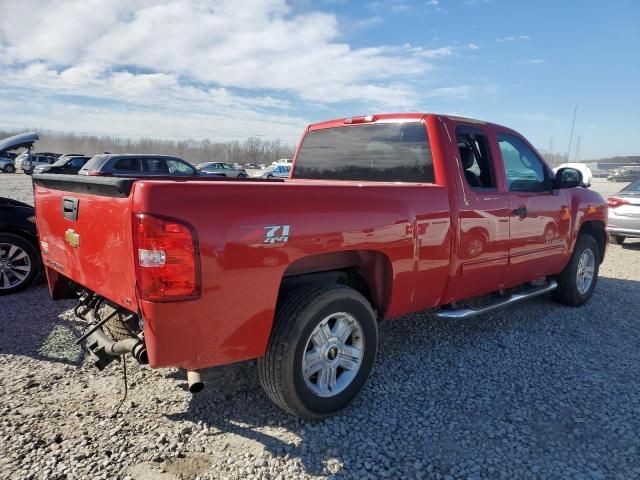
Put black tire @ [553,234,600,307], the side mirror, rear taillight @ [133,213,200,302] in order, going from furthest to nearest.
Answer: black tire @ [553,234,600,307], the side mirror, rear taillight @ [133,213,200,302]

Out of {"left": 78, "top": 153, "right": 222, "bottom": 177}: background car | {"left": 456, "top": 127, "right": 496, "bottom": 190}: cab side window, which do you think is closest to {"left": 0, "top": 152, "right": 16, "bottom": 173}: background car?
{"left": 78, "top": 153, "right": 222, "bottom": 177}: background car

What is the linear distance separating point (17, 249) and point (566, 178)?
6244mm

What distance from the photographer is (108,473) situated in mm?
2379

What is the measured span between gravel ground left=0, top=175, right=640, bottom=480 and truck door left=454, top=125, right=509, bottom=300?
27.3 inches

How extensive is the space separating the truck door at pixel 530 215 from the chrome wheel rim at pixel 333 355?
1.92 meters

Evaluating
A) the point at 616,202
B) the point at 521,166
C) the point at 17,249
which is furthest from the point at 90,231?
the point at 616,202

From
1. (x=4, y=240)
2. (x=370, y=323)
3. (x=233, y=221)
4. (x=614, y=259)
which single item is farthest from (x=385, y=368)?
(x=614, y=259)

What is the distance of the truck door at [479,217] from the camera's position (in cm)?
360

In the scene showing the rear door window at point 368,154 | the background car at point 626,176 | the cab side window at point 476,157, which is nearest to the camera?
the rear door window at point 368,154

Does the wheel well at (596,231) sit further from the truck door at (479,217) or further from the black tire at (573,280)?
the truck door at (479,217)

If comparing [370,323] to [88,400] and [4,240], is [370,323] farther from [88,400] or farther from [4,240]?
[4,240]

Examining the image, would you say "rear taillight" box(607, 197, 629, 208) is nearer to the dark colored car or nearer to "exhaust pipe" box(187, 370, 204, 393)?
"exhaust pipe" box(187, 370, 204, 393)

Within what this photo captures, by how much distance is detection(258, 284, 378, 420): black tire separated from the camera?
2.66 metres

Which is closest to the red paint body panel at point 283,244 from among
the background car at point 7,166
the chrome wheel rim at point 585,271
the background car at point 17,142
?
the chrome wheel rim at point 585,271
